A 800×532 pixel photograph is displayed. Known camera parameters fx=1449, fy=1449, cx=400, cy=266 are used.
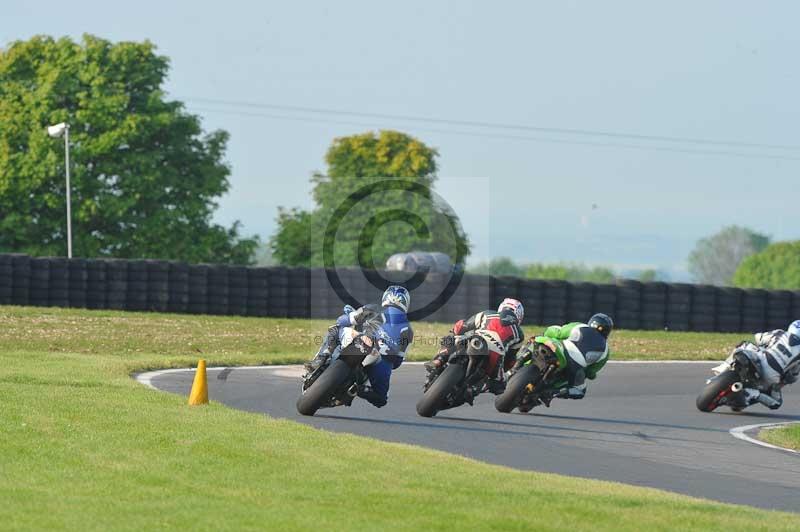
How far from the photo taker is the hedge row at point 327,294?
32906 millimetres

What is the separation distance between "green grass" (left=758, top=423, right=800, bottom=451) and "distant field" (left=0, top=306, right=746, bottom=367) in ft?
Result: 32.1

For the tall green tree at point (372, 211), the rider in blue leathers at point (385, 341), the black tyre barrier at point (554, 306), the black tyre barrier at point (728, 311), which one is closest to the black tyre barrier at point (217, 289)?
the black tyre barrier at point (554, 306)

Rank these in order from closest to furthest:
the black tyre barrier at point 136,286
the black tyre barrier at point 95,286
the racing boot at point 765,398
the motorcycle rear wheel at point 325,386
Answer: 1. the motorcycle rear wheel at point 325,386
2. the racing boot at point 765,398
3. the black tyre barrier at point 95,286
4. the black tyre barrier at point 136,286

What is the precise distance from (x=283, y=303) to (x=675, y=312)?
9.26 meters

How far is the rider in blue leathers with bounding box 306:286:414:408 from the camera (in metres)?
16.2

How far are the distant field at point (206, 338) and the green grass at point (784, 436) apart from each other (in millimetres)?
9778

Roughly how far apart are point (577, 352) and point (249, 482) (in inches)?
302

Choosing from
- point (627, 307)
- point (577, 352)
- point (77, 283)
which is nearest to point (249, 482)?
point (577, 352)

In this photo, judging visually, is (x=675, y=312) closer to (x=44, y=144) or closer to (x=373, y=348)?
(x=373, y=348)

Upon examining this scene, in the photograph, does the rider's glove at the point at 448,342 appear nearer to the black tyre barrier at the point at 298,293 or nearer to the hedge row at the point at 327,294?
the hedge row at the point at 327,294

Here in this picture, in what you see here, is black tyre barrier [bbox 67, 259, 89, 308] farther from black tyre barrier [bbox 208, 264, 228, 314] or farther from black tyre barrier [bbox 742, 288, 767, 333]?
black tyre barrier [bbox 742, 288, 767, 333]

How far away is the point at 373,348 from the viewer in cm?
1603

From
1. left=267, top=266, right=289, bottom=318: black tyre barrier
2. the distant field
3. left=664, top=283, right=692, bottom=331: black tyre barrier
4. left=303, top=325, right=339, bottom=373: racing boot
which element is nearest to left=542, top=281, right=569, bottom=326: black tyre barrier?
the distant field

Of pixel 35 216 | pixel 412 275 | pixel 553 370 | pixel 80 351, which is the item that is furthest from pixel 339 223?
pixel 553 370
